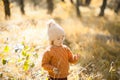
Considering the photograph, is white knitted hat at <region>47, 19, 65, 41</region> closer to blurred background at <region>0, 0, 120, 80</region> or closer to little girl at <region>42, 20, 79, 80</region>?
little girl at <region>42, 20, 79, 80</region>

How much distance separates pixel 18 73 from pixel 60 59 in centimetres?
141

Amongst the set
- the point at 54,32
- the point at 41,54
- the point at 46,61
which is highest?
the point at 54,32

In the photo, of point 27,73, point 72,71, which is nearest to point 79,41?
point 72,71

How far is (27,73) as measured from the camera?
6023 millimetres

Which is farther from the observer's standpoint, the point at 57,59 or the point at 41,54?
the point at 41,54

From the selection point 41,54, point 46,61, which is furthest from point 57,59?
point 41,54

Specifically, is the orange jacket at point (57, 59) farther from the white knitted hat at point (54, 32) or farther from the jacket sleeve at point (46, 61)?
the white knitted hat at point (54, 32)

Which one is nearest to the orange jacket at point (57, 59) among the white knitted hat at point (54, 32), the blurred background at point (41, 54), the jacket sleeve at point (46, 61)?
the jacket sleeve at point (46, 61)

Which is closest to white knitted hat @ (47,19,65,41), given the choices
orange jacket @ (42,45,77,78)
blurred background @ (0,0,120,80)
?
orange jacket @ (42,45,77,78)

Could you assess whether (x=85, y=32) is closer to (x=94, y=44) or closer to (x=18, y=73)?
(x=94, y=44)

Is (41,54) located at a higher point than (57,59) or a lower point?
lower

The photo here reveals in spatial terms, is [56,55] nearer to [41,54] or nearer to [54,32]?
[54,32]

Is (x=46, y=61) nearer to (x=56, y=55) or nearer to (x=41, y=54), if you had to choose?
(x=56, y=55)

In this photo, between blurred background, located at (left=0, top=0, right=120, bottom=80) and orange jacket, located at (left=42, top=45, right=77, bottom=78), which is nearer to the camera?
orange jacket, located at (left=42, top=45, right=77, bottom=78)
